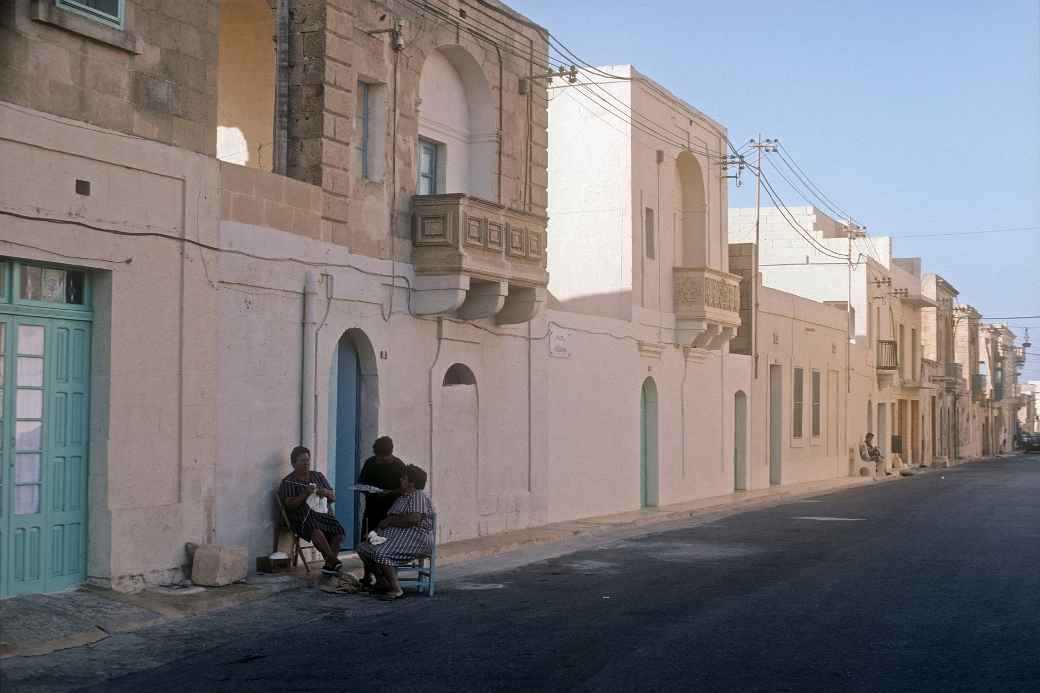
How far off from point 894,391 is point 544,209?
37290 mm

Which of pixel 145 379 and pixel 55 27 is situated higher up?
pixel 55 27

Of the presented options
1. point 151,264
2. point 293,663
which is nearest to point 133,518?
point 151,264

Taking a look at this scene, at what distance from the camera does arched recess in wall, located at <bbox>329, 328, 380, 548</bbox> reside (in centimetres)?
1591

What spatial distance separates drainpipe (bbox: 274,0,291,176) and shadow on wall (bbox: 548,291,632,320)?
33.8ft

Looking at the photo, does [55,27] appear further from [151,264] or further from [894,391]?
[894,391]

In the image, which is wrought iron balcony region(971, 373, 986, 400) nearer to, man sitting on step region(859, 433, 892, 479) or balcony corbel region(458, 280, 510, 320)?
man sitting on step region(859, 433, 892, 479)

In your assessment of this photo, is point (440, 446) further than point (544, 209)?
No

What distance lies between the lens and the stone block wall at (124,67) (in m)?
10.7

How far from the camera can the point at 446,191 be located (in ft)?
60.4

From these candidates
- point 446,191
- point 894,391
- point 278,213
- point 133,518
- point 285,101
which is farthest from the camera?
point 894,391

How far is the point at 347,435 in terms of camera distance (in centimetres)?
1606

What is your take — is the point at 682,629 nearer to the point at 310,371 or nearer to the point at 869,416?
the point at 310,371

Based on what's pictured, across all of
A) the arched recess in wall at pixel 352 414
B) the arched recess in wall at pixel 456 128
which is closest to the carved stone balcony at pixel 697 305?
the arched recess in wall at pixel 456 128

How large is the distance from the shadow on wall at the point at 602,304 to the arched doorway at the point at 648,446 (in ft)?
5.31
